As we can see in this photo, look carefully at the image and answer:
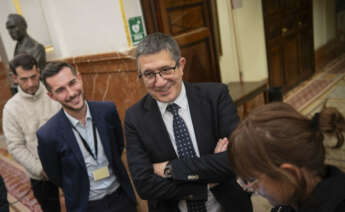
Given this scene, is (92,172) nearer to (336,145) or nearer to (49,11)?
(336,145)

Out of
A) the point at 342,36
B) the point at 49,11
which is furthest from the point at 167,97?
the point at 49,11

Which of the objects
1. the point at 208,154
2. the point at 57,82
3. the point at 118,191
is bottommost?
the point at 118,191

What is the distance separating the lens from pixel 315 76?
3.05 m

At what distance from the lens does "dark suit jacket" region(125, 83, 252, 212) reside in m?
1.49

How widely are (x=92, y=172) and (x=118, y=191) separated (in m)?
0.25

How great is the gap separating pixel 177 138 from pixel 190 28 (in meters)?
2.21

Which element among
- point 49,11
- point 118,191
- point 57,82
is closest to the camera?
point 57,82

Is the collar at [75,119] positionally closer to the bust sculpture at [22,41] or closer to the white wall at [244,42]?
the bust sculpture at [22,41]

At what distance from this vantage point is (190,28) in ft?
11.4

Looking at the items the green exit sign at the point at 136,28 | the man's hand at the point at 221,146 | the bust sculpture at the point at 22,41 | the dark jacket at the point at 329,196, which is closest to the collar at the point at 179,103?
the man's hand at the point at 221,146

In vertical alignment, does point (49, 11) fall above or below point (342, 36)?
above

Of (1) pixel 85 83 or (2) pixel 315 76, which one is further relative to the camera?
(1) pixel 85 83

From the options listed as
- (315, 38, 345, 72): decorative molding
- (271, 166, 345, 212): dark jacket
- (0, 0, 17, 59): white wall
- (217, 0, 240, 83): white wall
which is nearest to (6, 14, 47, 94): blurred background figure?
(0, 0, 17, 59): white wall

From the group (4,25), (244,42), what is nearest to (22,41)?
(4,25)
